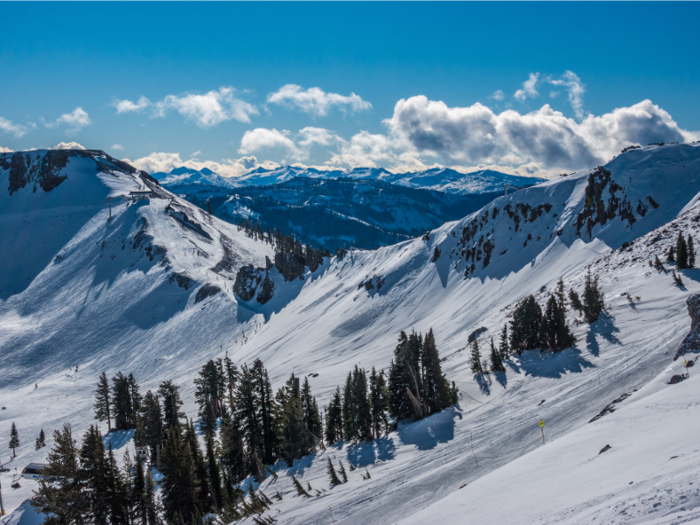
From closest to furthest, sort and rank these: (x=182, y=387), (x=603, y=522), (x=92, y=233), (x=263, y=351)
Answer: (x=603, y=522) < (x=182, y=387) < (x=263, y=351) < (x=92, y=233)

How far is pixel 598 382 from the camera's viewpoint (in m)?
27.8

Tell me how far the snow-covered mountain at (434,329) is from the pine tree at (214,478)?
5026mm

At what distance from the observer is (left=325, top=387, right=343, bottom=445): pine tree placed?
39.4 m

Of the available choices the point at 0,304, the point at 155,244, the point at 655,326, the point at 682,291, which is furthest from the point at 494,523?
the point at 0,304

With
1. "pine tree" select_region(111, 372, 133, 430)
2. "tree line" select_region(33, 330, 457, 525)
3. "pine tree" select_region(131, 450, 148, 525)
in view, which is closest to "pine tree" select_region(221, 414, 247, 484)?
"tree line" select_region(33, 330, 457, 525)

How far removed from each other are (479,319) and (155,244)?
374 ft

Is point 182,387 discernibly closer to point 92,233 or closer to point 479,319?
point 479,319

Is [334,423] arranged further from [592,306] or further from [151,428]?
[592,306]

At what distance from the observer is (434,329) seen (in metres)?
68.8

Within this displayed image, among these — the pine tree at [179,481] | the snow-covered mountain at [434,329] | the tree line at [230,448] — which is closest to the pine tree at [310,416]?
the tree line at [230,448]

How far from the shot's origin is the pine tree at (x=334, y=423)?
39375 mm

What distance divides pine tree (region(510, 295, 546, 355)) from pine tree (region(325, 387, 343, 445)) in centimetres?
1864

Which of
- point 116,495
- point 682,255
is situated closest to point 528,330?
point 682,255

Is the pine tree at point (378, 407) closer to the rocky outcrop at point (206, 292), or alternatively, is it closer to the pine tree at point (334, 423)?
the pine tree at point (334, 423)
